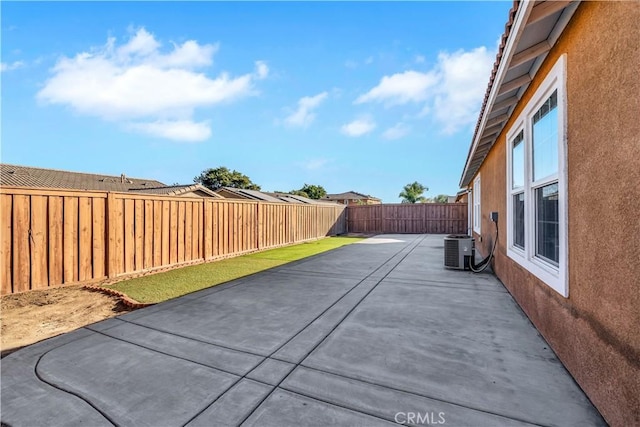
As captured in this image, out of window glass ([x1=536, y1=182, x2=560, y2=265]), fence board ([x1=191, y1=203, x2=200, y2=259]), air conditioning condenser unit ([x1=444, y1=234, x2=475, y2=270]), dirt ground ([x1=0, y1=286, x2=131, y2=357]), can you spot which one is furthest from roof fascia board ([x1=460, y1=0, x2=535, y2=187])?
fence board ([x1=191, y1=203, x2=200, y2=259])

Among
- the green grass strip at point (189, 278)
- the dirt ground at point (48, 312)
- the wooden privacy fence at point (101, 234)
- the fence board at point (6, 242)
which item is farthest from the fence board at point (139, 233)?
the fence board at point (6, 242)

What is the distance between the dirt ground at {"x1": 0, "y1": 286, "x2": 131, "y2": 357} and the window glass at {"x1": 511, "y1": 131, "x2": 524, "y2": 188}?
6.26 m

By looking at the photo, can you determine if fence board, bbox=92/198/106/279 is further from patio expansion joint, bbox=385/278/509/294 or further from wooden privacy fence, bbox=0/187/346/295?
patio expansion joint, bbox=385/278/509/294

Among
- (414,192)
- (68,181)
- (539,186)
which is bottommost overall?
(539,186)

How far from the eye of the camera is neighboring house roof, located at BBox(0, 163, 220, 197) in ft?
46.6

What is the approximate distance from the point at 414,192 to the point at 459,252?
1647 inches

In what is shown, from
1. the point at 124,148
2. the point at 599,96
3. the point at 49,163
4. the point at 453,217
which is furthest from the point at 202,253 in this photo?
the point at 124,148

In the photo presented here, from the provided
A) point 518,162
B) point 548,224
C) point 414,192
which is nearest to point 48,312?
point 548,224

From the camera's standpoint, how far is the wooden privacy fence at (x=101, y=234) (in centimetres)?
471

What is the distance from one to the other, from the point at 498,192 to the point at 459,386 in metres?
4.83

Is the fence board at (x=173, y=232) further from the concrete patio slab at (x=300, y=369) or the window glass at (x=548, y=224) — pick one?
the window glass at (x=548, y=224)

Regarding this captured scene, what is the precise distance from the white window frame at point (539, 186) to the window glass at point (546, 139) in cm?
7

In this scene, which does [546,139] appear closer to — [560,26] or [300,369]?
[560,26]

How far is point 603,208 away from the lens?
180 centimetres
